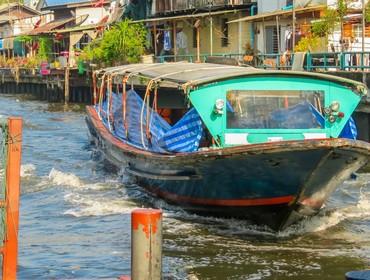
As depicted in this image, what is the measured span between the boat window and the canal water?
4.67ft

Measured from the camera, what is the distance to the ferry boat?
1098 centimetres

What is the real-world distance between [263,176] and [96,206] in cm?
385

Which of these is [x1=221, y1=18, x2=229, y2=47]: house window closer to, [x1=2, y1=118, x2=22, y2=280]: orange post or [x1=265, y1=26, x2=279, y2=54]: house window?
[x1=265, y1=26, x2=279, y2=54]: house window

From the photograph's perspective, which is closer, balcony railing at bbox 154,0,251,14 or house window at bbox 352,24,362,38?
house window at bbox 352,24,362,38

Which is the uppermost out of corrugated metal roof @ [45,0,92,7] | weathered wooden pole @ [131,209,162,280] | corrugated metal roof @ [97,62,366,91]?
corrugated metal roof @ [45,0,92,7]

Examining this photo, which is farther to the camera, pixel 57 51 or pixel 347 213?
pixel 57 51

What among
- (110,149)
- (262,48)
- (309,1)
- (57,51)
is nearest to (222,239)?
(110,149)

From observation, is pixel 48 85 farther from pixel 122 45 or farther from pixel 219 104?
pixel 219 104

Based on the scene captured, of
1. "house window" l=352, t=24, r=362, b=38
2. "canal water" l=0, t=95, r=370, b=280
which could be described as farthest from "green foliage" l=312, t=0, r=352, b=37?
"canal water" l=0, t=95, r=370, b=280

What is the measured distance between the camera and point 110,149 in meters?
16.6

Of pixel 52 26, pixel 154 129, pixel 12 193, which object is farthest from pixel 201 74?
pixel 52 26

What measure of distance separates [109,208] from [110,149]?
279 centimetres

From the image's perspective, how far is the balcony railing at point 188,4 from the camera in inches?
1452

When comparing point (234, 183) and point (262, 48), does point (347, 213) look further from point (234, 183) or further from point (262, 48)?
point (262, 48)
